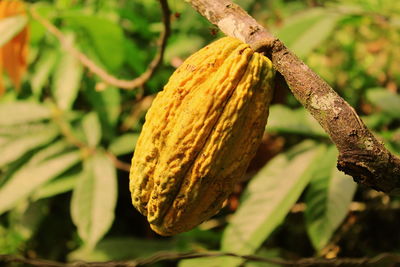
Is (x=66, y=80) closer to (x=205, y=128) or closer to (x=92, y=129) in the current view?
(x=92, y=129)

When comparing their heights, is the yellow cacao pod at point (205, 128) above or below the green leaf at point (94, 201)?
above

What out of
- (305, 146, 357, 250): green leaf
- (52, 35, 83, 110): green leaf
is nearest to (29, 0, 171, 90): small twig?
(52, 35, 83, 110): green leaf

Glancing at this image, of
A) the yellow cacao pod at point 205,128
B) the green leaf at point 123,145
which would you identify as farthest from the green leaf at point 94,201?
the yellow cacao pod at point 205,128

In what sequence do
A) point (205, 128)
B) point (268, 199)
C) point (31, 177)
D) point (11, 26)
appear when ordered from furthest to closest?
point (31, 177), point (11, 26), point (268, 199), point (205, 128)

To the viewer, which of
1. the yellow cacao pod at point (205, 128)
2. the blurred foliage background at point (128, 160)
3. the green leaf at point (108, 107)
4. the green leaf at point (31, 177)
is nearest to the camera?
the yellow cacao pod at point (205, 128)

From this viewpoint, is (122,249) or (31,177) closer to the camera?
(31,177)

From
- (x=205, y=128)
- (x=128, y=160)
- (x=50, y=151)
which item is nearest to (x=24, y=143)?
(x=50, y=151)

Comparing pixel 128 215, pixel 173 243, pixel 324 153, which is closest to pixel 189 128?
pixel 324 153

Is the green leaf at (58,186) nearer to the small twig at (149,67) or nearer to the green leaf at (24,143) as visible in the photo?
the green leaf at (24,143)
